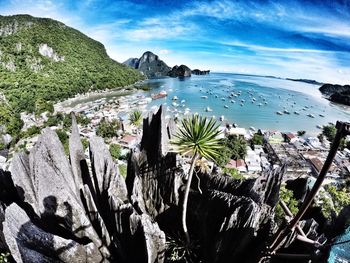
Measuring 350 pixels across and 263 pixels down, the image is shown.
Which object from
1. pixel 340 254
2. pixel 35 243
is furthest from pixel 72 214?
pixel 340 254

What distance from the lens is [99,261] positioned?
676cm

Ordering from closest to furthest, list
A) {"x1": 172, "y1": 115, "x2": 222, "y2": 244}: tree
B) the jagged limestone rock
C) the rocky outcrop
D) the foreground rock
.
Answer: the jagged limestone rock
the rocky outcrop
the foreground rock
{"x1": 172, "y1": 115, "x2": 222, "y2": 244}: tree

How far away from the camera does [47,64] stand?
111562mm

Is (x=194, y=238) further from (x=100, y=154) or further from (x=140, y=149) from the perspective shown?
(x=100, y=154)

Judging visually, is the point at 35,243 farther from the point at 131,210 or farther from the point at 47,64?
the point at 47,64

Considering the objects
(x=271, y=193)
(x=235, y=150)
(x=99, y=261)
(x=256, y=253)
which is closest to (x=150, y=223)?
(x=99, y=261)

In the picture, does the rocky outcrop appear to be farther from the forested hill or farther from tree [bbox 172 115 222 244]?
the forested hill

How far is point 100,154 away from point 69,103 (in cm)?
8568

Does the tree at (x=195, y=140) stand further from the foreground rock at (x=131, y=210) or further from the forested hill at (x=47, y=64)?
the forested hill at (x=47, y=64)

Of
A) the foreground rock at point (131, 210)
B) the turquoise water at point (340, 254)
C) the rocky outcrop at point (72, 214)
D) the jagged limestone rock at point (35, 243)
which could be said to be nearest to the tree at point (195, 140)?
the foreground rock at point (131, 210)

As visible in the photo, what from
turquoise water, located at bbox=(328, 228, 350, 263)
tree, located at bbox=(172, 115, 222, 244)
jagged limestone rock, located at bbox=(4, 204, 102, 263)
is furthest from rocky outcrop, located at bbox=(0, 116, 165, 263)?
turquoise water, located at bbox=(328, 228, 350, 263)

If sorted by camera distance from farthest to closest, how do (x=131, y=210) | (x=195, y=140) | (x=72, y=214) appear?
(x=195, y=140) → (x=131, y=210) → (x=72, y=214)

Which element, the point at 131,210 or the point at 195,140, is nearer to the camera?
the point at 131,210

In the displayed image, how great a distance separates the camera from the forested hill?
3361 inches
